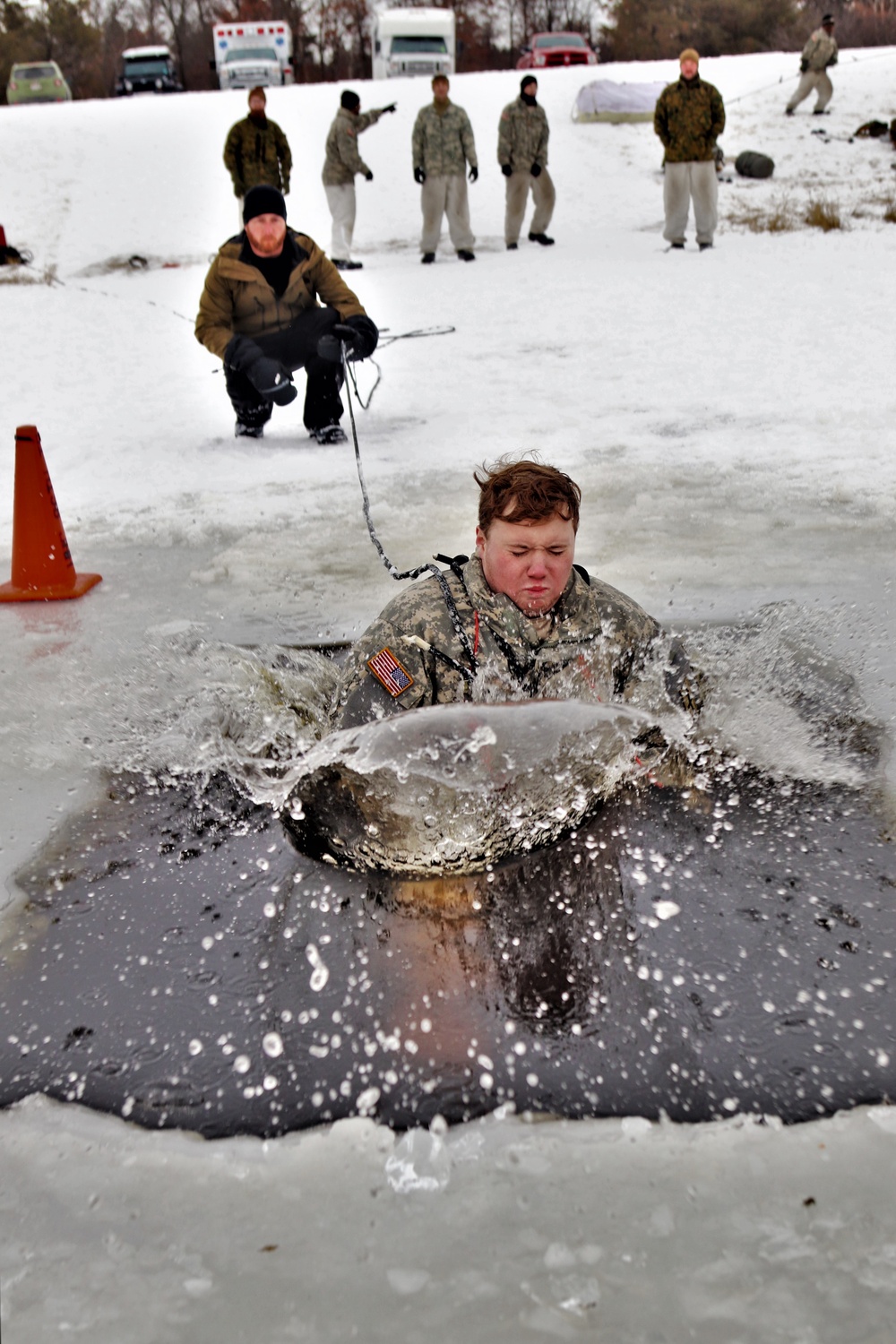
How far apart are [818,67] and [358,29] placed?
80.2 ft

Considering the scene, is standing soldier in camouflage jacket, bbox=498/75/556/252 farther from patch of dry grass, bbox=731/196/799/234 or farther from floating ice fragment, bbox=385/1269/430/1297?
floating ice fragment, bbox=385/1269/430/1297

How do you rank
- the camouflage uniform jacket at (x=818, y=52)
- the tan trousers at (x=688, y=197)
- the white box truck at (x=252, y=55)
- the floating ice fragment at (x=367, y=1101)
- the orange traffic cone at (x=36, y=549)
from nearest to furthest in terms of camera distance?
the floating ice fragment at (x=367, y=1101)
the orange traffic cone at (x=36, y=549)
the tan trousers at (x=688, y=197)
the camouflage uniform jacket at (x=818, y=52)
the white box truck at (x=252, y=55)

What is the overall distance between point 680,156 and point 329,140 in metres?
3.78

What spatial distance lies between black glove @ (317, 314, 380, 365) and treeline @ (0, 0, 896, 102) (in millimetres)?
33655

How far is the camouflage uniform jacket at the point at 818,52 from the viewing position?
1920cm

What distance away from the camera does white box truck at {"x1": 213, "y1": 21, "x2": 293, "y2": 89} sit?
24969 mm

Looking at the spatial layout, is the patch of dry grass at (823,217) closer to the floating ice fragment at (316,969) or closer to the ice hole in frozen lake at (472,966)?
the ice hole in frozen lake at (472,966)

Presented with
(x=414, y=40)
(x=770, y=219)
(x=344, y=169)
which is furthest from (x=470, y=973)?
(x=414, y=40)

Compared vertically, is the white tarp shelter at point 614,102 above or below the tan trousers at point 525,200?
above

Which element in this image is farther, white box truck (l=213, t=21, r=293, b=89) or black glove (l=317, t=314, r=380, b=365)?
white box truck (l=213, t=21, r=293, b=89)

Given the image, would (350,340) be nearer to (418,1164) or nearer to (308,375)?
(308,375)

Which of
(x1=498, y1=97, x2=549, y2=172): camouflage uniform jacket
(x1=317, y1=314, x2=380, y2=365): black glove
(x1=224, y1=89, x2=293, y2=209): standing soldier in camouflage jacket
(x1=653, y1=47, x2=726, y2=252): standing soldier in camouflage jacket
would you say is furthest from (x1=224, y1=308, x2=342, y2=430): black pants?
(x1=498, y1=97, x2=549, y2=172): camouflage uniform jacket

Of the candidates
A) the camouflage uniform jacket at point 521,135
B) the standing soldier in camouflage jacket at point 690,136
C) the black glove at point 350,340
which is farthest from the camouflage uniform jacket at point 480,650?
the camouflage uniform jacket at point 521,135

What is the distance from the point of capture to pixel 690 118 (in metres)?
11.1
